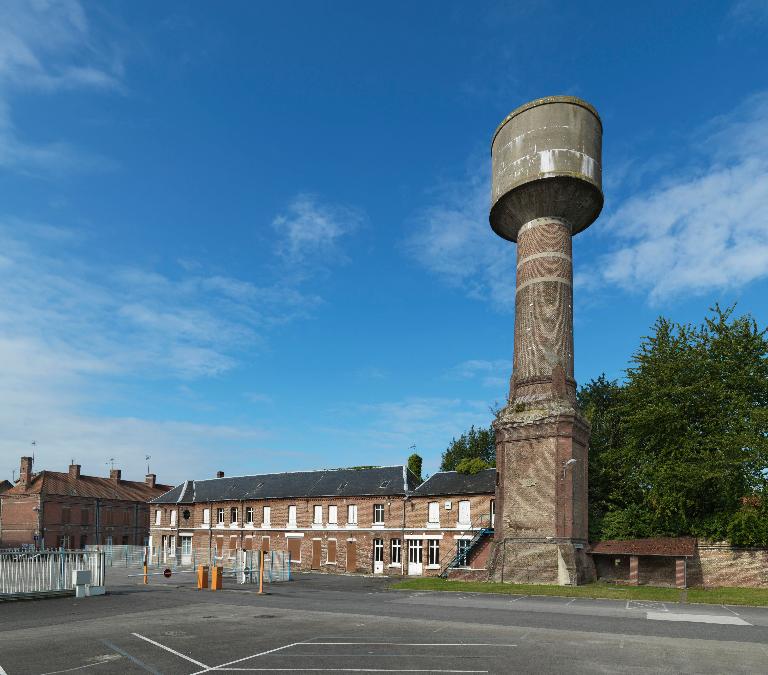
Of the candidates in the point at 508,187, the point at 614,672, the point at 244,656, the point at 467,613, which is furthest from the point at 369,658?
the point at 508,187

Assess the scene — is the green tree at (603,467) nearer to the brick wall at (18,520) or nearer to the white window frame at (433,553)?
the white window frame at (433,553)

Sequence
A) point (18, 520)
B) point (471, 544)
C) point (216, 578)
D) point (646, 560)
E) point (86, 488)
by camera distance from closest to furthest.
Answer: point (216, 578), point (646, 560), point (471, 544), point (18, 520), point (86, 488)

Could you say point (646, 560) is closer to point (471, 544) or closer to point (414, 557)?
point (471, 544)

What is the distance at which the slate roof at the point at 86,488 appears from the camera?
59844mm

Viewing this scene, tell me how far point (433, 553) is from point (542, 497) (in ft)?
40.5

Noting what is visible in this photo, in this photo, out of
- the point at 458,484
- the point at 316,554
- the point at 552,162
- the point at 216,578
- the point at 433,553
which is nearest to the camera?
the point at 216,578

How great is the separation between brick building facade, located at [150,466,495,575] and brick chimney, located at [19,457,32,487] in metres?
14.6

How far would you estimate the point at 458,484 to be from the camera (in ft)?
132

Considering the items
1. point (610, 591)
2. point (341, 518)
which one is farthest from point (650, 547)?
point (341, 518)

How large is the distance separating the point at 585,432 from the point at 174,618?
2230 centimetres

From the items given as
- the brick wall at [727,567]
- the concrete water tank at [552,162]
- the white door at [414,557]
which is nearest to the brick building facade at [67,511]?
the white door at [414,557]

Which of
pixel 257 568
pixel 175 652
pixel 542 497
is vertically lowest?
pixel 257 568

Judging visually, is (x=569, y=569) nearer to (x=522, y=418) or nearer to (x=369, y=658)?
(x=522, y=418)

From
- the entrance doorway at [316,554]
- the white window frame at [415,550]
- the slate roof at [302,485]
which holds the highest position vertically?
the slate roof at [302,485]
